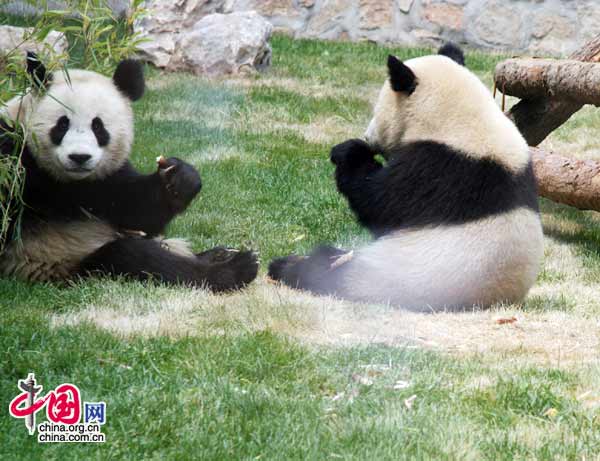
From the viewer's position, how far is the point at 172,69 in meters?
11.9

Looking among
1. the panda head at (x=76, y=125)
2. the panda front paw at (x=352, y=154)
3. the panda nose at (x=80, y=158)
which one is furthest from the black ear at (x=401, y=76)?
the panda nose at (x=80, y=158)

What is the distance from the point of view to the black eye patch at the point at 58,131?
16.3 feet

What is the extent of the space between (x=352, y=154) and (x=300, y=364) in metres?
1.78

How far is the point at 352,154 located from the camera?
5.59m

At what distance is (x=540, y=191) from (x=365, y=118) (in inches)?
138

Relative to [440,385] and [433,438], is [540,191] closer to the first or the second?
[440,385]

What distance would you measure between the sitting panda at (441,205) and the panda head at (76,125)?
136cm

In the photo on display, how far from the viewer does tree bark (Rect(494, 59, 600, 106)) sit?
6.94 metres

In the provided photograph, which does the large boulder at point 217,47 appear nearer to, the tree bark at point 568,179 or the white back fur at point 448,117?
the tree bark at point 568,179

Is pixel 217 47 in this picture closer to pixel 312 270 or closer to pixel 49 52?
pixel 312 270

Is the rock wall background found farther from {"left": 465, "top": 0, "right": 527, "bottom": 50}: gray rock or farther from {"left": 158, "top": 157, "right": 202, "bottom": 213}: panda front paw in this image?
{"left": 158, "top": 157, "right": 202, "bottom": 213}: panda front paw

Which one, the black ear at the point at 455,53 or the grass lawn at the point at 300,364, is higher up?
the black ear at the point at 455,53

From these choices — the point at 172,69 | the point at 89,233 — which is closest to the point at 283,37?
the point at 172,69

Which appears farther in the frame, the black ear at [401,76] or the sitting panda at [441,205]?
the black ear at [401,76]
